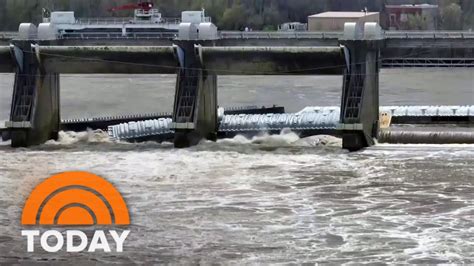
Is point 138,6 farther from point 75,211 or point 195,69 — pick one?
point 75,211

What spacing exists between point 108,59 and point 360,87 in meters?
10.2

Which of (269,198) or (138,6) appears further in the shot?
(138,6)

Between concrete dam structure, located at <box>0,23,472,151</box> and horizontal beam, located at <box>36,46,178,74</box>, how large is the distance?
0.13 ft

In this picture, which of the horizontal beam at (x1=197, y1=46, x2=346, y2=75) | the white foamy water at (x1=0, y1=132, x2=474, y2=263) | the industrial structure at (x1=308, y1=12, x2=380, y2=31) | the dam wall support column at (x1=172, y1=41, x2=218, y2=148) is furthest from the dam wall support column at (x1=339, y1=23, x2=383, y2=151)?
the industrial structure at (x1=308, y1=12, x2=380, y2=31)

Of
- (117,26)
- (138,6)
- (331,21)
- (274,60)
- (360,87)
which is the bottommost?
(360,87)

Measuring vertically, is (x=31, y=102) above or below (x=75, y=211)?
above

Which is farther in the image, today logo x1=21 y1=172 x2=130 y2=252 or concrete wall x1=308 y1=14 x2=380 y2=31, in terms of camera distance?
concrete wall x1=308 y1=14 x2=380 y2=31

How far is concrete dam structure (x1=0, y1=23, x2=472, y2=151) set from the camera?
39219mm

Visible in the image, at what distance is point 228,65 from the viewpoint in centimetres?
4100

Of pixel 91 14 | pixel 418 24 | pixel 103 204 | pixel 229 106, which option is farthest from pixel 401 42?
pixel 91 14

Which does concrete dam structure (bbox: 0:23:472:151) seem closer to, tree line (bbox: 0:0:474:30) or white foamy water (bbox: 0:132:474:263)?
white foamy water (bbox: 0:132:474:263)

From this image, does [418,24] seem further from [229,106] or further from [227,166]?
[227,166]

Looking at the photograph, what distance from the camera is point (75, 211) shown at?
27438 millimetres

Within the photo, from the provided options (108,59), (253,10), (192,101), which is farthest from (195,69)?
(253,10)
